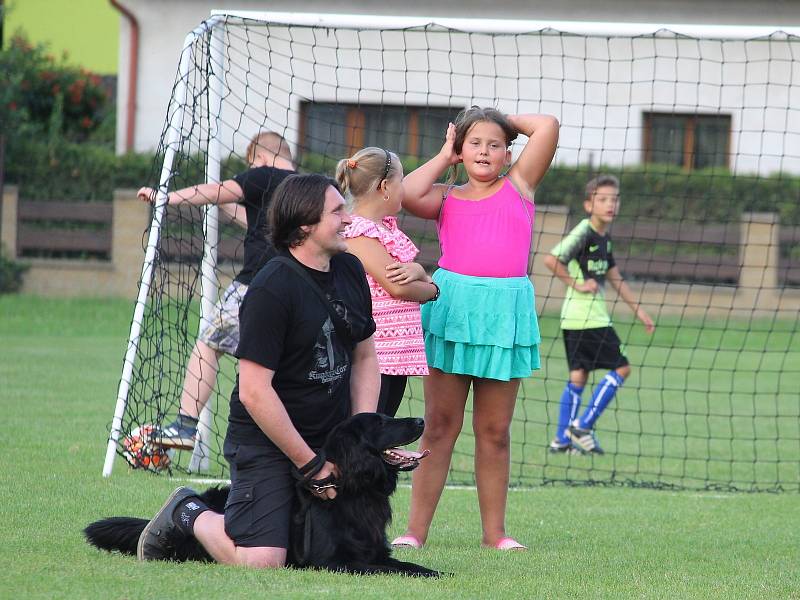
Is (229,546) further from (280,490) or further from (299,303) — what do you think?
(299,303)

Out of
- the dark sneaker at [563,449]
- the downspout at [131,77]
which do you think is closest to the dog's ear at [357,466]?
the dark sneaker at [563,449]

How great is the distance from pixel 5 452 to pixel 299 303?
11.3 ft

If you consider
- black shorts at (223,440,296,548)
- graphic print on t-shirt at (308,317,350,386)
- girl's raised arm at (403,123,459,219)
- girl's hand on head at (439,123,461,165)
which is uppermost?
girl's hand on head at (439,123,461,165)

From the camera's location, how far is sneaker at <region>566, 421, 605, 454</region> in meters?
8.89

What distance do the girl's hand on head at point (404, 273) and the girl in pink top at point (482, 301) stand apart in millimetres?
326

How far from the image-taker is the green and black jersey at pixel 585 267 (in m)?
9.31

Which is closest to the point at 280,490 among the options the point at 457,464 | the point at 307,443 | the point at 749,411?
the point at 307,443

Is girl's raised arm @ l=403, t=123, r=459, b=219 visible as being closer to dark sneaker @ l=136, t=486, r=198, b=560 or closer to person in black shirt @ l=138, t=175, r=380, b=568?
person in black shirt @ l=138, t=175, r=380, b=568

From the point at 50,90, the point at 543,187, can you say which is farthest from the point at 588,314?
the point at 50,90

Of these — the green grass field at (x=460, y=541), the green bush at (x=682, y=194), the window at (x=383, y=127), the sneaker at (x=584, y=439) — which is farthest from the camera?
the green bush at (x=682, y=194)

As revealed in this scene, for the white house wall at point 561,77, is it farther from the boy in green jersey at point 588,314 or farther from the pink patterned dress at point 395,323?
the pink patterned dress at point 395,323

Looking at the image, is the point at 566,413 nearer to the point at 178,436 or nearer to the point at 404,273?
the point at 178,436

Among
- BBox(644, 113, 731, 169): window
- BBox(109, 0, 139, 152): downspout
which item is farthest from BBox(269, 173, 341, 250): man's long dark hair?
BBox(109, 0, 139, 152): downspout

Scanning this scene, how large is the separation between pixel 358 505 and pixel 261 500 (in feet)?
1.19
